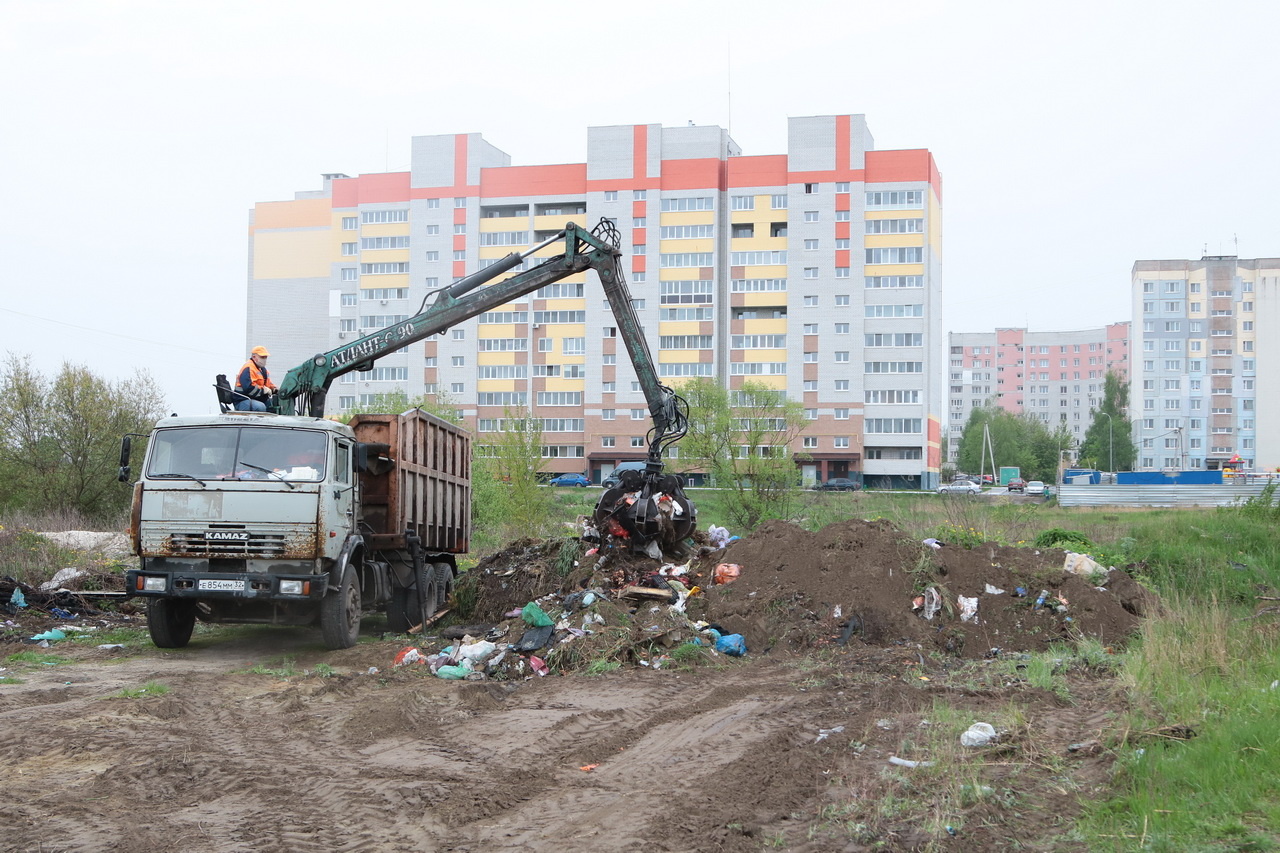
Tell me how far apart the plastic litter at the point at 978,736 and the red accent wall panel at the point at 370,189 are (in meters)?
74.5

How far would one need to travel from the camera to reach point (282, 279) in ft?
276

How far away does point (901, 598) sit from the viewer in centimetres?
1223

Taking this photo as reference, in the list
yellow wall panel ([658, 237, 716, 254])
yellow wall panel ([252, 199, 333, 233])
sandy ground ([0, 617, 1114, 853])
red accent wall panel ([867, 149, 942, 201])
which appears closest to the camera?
sandy ground ([0, 617, 1114, 853])

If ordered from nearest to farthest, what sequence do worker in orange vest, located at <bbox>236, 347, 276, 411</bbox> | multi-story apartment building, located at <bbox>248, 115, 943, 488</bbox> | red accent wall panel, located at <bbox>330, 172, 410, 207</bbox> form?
1. worker in orange vest, located at <bbox>236, 347, 276, 411</bbox>
2. multi-story apartment building, located at <bbox>248, 115, 943, 488</bbox>
3. red accent wall panel, located at <bbox>330, 172, 410, 207</bbox>

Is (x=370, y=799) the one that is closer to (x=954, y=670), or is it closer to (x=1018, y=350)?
(x=954, y=670)

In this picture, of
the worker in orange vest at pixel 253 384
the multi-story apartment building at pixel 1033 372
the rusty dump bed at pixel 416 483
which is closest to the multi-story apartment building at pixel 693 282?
the rusty dump bed at pixel 416 483

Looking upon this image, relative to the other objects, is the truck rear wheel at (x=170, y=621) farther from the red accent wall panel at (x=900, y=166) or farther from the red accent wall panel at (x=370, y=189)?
the red accent wall panel at (x=370, y=189)

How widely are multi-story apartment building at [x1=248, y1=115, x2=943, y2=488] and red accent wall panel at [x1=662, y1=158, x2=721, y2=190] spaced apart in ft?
0.35

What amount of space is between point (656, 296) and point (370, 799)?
67932 millimetres

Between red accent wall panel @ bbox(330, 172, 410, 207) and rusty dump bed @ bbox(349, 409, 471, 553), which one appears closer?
rusty dump bed @ bbox(349, 409, 471, 553)

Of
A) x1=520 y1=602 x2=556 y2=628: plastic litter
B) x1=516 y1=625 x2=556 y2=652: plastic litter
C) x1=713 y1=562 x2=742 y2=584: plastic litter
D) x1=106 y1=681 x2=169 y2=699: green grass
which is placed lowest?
x1=106 y1=681 x2=169 y2=699: green grass

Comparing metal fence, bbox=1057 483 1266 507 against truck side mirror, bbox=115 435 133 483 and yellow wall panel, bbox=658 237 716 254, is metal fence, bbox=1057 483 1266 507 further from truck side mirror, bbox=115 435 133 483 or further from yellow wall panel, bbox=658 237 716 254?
truck side mirror, bbox=115 435 133 483

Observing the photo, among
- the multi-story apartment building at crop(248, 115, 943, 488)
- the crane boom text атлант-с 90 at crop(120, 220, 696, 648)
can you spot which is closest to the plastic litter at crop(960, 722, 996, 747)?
the crane boom text атлант-с 90 at crop(120, 220, 696, 648)

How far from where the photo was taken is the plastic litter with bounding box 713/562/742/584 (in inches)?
525
